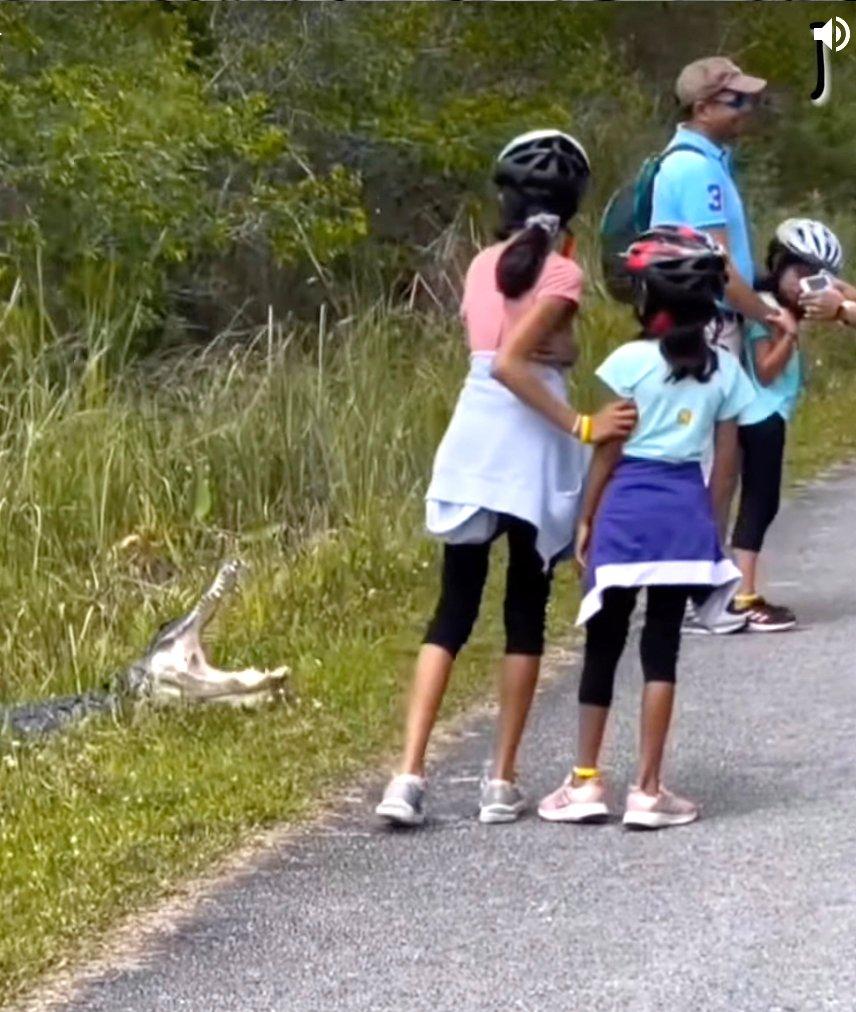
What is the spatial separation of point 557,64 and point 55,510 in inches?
446

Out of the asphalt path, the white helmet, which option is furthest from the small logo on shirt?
the asphalt path

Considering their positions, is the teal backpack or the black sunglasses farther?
the black sunglasses

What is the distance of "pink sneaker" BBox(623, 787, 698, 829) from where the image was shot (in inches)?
257

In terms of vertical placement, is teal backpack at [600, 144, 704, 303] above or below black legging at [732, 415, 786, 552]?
above

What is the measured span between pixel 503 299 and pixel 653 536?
0.67m

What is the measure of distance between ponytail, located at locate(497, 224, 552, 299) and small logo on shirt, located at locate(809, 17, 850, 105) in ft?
56.4

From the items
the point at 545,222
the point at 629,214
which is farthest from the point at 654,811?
the point at 629,214

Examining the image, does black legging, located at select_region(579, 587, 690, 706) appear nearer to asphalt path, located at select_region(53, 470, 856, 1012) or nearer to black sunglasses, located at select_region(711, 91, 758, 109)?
asphalt path, located at select_region(53, 470, 856, 1012)

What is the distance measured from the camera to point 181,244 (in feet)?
53.0

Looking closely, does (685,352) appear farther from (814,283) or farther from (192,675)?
(814,283)

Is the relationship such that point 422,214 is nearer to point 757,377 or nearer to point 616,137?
point 616,137

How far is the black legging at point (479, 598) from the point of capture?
6.68 meters

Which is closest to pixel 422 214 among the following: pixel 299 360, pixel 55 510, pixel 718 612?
pixel 299 360

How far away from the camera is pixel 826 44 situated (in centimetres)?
2367
